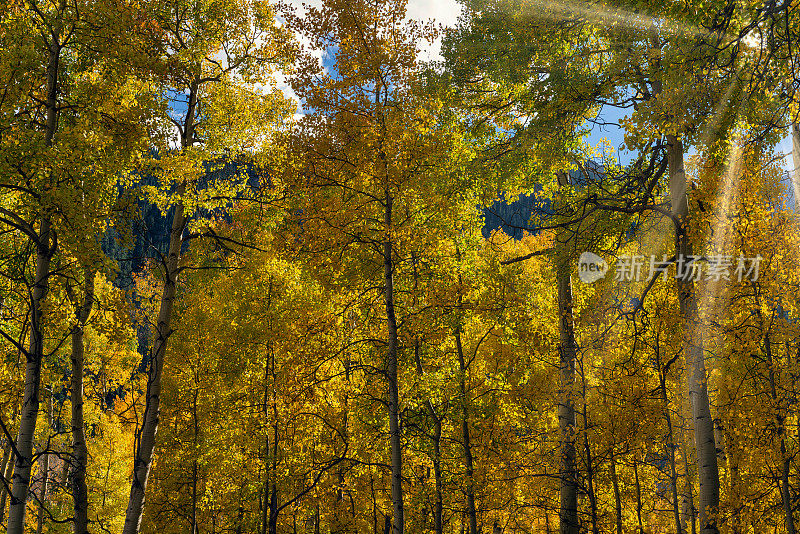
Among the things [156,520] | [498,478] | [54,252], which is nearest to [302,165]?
[54,252]

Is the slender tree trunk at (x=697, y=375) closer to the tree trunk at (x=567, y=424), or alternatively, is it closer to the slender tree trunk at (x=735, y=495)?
the slender tree trunk at (x=735, y=495)

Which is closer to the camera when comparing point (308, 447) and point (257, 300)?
point (257, 300)

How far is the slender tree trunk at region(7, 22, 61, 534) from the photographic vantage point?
502 centimetres

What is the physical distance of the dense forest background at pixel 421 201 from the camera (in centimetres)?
556

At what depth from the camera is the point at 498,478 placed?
943cm

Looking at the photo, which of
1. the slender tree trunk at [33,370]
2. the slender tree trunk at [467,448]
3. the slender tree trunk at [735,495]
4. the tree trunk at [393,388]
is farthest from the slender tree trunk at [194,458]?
the slender tree trunk at [735,495]

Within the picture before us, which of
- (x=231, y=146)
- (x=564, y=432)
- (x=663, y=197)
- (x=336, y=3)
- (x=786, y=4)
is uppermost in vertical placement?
(x=336, y=3)

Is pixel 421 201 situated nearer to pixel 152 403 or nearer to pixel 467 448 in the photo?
pixel 152 403

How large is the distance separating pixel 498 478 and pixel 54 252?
7925 mm

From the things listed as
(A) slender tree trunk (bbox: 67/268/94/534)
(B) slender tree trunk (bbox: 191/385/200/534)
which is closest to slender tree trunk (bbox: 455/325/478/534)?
(A) slender tree trunk (bbox: 67/268/94/534)

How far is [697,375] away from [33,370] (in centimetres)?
773

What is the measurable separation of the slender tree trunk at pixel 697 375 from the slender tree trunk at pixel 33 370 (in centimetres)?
746

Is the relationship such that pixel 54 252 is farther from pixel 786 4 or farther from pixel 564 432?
pixel 564 432

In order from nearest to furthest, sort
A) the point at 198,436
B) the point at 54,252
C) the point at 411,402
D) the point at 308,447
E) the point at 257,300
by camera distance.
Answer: the point at 54,252 → the point at 411,402 → the point at 257,300 → the point at 308,447 → the point at 198,436
